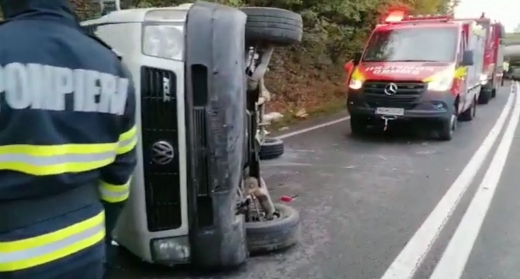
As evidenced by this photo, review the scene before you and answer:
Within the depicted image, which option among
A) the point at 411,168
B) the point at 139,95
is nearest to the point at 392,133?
the point at 411,168

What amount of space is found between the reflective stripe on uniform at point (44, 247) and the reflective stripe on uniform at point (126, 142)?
29 cm

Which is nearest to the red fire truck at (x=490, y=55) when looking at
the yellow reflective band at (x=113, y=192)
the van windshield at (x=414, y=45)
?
the van windshield at (x=414, y=45)

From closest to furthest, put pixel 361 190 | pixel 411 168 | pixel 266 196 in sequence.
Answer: pixel 266 196, pixel 361 190, pixel 411 168

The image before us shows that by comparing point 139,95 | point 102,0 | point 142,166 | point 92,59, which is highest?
point 102,0

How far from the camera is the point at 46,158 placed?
1.75 metres

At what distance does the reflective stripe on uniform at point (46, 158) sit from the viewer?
68.2 inches

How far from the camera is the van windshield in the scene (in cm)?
1030

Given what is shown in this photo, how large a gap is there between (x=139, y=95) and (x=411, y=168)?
4.98 metres

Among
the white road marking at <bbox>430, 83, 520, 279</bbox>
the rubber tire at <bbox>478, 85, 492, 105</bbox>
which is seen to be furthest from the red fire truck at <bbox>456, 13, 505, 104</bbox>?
the white road marking at <bbox>430, 83, 520, 279</bbox>

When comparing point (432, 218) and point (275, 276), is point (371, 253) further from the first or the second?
point (432, 218)

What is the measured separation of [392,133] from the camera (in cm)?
1070

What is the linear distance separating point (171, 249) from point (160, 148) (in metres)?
0.60

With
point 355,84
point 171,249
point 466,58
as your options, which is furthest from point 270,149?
point 466,58

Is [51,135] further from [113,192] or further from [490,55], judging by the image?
[490,55]
